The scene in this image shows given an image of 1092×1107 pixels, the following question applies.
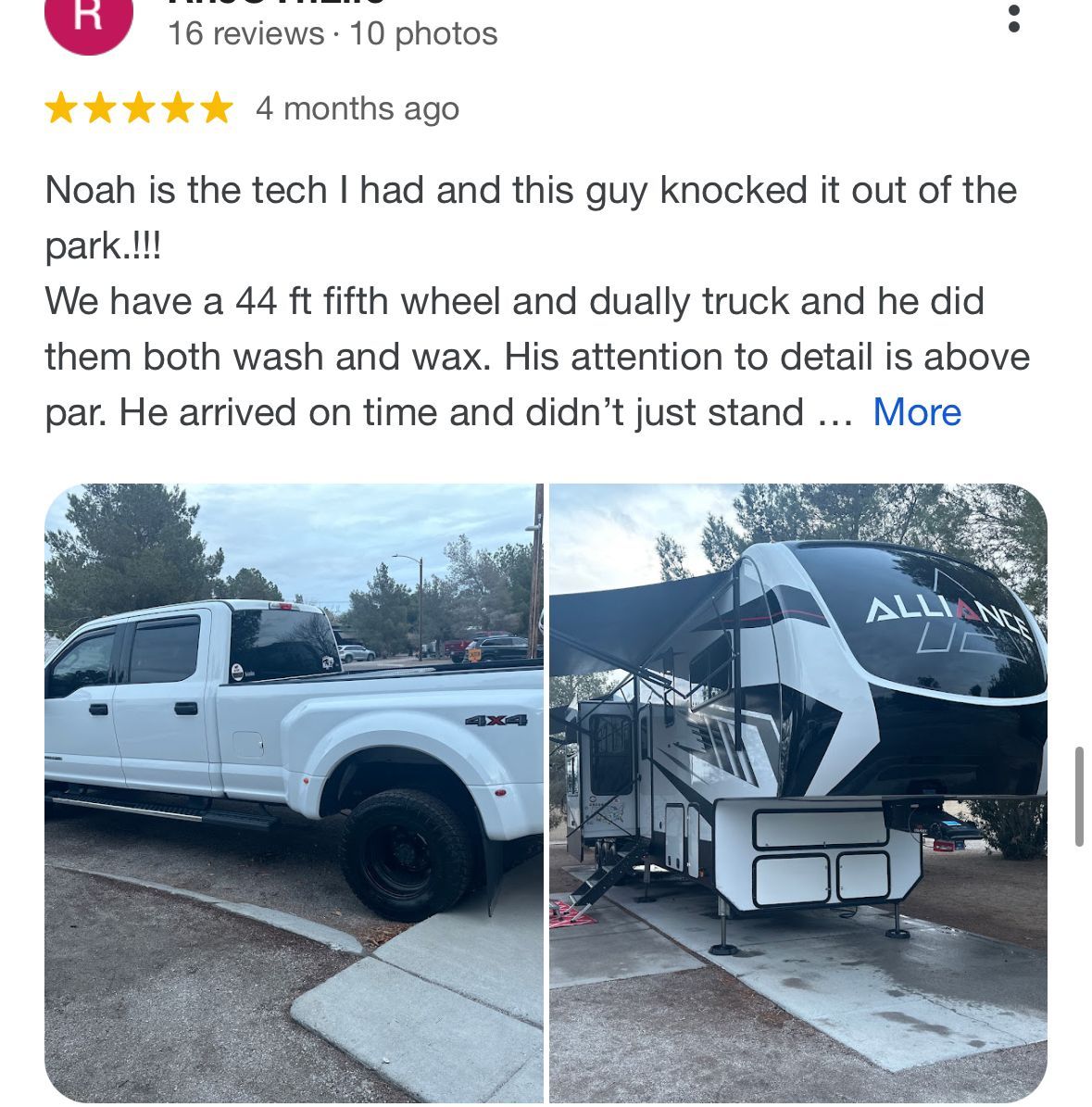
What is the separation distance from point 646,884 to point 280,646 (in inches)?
122

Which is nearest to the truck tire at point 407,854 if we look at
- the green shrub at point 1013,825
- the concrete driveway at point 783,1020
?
the concrete driveway at point 783,1020

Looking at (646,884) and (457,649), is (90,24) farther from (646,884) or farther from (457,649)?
(646,884)

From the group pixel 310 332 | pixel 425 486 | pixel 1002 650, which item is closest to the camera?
pixel 310 332

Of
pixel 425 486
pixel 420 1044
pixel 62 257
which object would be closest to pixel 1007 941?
pixel 420 1044

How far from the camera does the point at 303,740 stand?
4195 millimetres

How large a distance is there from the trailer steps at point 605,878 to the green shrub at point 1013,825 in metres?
1.82

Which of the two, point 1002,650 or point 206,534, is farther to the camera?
point 1002,650

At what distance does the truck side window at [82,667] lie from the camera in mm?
4016

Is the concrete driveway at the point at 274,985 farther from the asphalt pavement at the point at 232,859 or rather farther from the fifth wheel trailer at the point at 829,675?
the fifth wheel trailer at the point at 829,675

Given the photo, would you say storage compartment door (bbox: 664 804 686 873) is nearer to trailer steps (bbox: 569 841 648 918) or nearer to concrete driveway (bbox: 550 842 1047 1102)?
trailer steps (bbox: 569 841 648 918)

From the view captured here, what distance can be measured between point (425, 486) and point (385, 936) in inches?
73.5

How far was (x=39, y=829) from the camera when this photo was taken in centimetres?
377

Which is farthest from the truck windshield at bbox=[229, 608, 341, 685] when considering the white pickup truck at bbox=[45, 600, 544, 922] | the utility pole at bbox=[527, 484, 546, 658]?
the utility pole at bbox=[527, 484, 546, 658]

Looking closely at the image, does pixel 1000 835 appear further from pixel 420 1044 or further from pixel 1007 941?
pixel 420 1044
